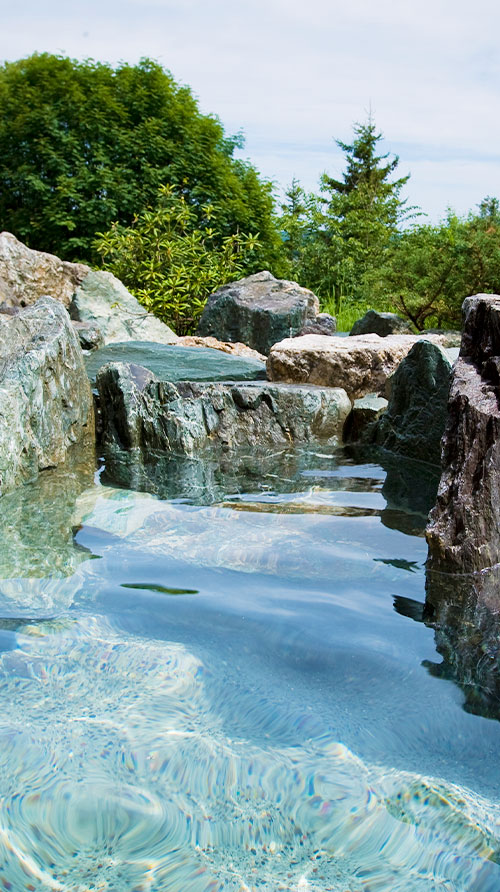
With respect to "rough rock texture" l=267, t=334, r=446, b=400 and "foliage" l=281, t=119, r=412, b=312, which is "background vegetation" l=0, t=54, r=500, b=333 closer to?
"foliage" l=281, t=119, r=412, b=312

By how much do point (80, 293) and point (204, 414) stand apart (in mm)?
4207

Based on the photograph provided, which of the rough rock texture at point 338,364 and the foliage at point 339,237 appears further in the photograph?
the foliage at point 339,237

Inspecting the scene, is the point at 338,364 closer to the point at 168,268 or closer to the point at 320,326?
the point at 320,326

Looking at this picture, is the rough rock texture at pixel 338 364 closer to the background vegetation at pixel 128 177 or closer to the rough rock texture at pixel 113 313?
the rough rock texture at pixel 113 313

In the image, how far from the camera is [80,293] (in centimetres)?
903

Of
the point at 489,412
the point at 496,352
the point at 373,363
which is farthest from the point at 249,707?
the point at 373,363

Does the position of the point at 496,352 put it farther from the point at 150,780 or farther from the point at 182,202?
the point at 182,202

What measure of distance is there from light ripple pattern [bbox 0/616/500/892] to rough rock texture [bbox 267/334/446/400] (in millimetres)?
4502

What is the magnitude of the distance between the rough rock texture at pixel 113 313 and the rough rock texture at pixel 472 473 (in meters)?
5.77

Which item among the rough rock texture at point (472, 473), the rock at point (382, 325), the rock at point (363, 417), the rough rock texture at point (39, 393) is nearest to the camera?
the rough rock texture at point (472, 473)

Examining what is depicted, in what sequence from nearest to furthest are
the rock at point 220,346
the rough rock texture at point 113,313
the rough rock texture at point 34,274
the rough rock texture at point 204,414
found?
the rough rock texture at point 204,414, the rock at point 220,346, the rough rock texture at point 113,313, the rough rock texture at point 34,274

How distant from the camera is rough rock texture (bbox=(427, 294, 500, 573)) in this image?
2.83 m

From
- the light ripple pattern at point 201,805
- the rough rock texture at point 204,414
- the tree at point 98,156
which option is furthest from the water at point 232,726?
the tree at point 98,156

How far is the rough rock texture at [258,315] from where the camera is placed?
9.16 metres
